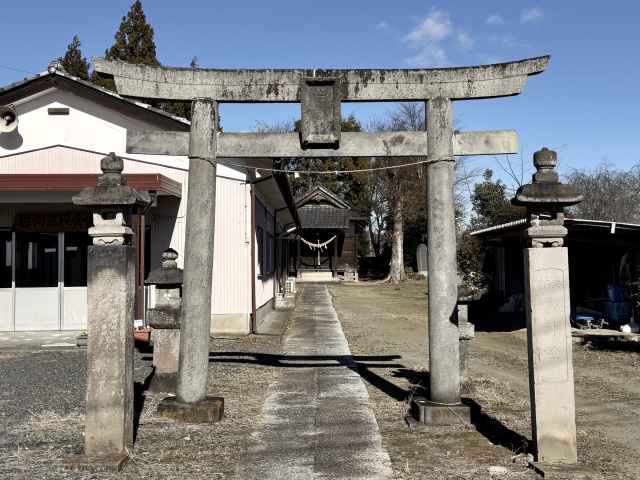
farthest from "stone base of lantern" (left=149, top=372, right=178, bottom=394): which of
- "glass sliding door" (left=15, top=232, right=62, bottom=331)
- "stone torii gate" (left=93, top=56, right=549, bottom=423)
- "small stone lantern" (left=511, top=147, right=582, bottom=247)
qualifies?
"glass sliding door" (left=15, top=232, right=62, bottom=331)

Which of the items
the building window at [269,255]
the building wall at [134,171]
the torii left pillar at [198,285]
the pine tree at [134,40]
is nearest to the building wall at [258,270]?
the building window at [269,255]

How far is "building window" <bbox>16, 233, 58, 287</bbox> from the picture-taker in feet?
45.6

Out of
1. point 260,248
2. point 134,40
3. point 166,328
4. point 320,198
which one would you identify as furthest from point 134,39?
point 166,328

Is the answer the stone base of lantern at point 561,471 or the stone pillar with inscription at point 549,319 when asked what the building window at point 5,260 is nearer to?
the stone pillar with inscription at point 549,319

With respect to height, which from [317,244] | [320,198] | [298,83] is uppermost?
[320,198]

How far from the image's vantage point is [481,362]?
416 inches

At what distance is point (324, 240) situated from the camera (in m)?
40.9

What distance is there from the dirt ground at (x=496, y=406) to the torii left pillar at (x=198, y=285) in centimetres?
195

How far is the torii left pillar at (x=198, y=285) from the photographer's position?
620cm

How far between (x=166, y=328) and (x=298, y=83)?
11.8 ft

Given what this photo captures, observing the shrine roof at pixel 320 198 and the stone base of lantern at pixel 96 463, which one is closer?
the stone base of lantern at pixel 96 463

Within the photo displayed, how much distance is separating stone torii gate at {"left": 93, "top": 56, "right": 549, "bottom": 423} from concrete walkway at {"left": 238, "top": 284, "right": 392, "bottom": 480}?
0.91 m

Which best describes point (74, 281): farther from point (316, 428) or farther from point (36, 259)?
point (316, 428)

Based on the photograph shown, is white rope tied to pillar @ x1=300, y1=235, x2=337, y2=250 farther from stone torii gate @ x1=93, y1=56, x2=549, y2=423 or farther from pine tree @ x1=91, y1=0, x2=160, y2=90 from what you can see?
stone torii gate @ x1=93, y1=56, x2=549, y2=423
